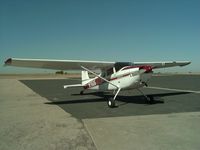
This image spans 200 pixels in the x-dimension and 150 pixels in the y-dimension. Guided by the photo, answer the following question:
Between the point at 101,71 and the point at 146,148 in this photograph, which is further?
the point at 101,71

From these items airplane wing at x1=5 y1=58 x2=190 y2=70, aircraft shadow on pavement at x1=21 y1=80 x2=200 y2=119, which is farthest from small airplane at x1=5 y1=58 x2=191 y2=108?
aircraft shadow on pavement at x1=21 y1=80 x2=200 y2=119

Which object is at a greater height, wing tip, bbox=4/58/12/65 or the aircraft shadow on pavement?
wing tip, bbox=4/58/12/65

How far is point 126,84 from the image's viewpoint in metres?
11.3

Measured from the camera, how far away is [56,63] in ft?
40.0

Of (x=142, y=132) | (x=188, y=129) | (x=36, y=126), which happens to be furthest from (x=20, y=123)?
(x=188, y=129)

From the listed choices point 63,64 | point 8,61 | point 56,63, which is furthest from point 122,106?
point 8,61

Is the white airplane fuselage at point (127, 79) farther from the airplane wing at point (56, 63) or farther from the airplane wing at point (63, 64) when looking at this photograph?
the airplane wing at point (56, 63)

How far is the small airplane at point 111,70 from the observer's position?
10820 mm

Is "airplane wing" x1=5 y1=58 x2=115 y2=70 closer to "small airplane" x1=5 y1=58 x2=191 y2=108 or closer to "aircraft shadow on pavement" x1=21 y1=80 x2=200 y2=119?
"small airplane" x1=5 y1=58 x2=191 y2=108

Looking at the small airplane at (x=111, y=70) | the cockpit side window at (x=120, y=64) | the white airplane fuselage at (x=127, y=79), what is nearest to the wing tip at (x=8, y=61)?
the small airplane at (x=111, y=70)

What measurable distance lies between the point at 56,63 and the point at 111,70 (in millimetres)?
2867

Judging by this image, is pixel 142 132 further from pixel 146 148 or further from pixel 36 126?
pixel 36 126

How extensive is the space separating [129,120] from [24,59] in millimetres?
6030

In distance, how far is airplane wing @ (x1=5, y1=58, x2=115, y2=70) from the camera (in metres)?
11.1
